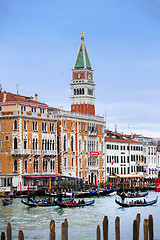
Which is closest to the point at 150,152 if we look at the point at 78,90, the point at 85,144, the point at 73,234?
the point at 78,90

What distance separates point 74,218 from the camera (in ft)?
153

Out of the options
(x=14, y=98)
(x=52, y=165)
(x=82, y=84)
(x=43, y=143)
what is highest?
(x=82, y=84)

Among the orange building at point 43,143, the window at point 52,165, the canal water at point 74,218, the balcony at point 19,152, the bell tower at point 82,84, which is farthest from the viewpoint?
the bell tower at point 82,84

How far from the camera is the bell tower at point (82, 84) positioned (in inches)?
3762

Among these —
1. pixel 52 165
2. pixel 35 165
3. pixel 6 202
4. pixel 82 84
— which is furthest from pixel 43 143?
pixel 82 84

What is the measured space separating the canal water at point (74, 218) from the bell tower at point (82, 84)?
3569 cm

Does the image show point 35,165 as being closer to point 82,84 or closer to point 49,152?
point 49,152

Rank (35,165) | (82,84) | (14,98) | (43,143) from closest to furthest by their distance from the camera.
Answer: (14,98)
(35,165)
(43,143)
(82,84)

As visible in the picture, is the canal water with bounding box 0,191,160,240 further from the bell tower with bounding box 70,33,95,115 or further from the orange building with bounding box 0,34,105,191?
the bell tower with bounding box 70,33,95,115

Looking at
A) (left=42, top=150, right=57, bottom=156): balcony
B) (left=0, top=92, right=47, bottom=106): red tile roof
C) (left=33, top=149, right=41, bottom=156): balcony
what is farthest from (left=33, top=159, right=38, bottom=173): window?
(left=0, top=92, right=47, bottom=106): red tile roof

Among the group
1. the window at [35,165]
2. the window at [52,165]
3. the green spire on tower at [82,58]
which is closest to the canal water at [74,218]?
the window at [35,165]

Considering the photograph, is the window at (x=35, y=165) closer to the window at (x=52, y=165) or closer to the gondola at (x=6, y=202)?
the window at (x=52, y=165)

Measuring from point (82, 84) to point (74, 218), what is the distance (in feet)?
168

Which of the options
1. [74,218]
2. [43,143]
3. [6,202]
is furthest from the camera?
[43,143]
